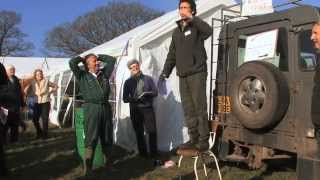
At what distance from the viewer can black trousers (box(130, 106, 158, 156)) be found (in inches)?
399

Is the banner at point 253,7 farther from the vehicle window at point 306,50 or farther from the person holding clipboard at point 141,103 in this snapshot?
the person holding clipboard at point 141,103

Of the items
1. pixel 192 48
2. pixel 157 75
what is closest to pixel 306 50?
pixel 192 48

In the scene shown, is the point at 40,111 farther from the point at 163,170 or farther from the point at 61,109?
the point at 163,170

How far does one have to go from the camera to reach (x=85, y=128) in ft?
27.9

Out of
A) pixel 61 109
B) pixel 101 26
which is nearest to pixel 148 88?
pixel 61 109

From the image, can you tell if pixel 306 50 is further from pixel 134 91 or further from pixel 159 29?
pixel 159 29

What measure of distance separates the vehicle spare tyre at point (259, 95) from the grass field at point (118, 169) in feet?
3.32

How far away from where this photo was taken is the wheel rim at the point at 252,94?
6809 millimetres

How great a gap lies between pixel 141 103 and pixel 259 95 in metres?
3.60

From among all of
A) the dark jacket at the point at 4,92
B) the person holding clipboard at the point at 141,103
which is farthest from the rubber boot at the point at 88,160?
the person holding clipboard at the point at 141,103

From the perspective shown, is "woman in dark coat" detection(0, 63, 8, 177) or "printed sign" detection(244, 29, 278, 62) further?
"woman in dark coat" detection(0, 63, 8, 177)

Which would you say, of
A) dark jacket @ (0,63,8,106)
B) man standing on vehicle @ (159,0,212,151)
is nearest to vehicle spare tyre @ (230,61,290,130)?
man standing on vehicle @ (159,0,212,151)

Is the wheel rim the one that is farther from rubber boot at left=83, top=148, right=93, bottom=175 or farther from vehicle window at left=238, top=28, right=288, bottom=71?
rubber boot at left=83, top=148, right=93, bottom=175

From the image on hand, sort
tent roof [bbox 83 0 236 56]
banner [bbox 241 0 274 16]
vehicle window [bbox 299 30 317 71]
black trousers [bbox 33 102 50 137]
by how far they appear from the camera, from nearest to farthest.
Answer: vehicle window [bbox 299 30 317 71]
banner [bbox 241 0 274 16]
tent roof [bbox 83 0 236 56]
black trousers [bbox 33 102 50 137]
